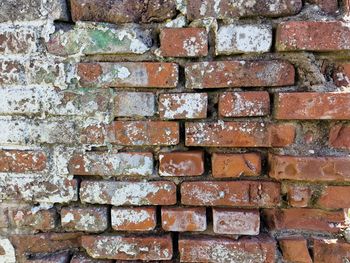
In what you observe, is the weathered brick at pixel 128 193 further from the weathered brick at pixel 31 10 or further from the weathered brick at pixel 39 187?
the weathered brick at pixel 31 10

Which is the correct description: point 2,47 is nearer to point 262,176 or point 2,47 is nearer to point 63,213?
point 63,213

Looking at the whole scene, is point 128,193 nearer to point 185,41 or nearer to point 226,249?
point 226,249

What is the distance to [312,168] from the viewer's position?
105 centimetres

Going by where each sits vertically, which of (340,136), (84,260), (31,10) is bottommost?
(84,260)

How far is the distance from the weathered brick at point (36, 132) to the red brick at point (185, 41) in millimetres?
406

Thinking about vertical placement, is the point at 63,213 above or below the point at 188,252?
above

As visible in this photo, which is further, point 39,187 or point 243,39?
point 39,187

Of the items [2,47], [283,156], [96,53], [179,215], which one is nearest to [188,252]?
[179,215]

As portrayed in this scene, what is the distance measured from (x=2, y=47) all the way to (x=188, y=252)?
907 mm

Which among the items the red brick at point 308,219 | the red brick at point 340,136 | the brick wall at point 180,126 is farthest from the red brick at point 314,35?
the red brick at point 308,219

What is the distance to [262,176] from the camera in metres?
1.11

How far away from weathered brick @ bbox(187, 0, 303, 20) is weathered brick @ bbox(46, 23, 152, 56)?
6.6 inches

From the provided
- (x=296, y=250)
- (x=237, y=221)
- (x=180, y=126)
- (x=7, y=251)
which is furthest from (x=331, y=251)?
(x=7, y=251)

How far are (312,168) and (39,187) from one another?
0.89 m
